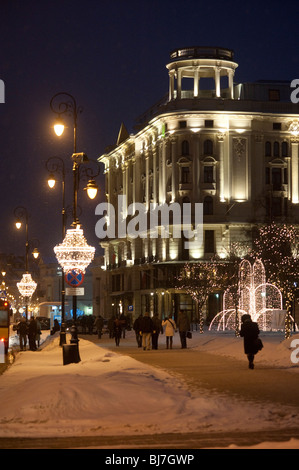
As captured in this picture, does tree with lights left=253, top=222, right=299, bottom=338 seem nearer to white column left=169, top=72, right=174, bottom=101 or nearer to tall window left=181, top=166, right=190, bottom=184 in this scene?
tall window left=181, top=166, right=190, bottom=184

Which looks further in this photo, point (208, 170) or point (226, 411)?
point (208, 170)

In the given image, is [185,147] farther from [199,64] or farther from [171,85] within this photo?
[199,64]

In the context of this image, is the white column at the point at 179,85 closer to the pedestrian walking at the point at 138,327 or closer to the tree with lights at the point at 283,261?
the tree with lights at the point at 283,261

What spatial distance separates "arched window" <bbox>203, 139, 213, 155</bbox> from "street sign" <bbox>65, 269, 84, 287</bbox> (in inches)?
2257

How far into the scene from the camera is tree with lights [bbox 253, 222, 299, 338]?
127 feet

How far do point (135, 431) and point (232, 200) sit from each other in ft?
234

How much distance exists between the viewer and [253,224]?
82.3m

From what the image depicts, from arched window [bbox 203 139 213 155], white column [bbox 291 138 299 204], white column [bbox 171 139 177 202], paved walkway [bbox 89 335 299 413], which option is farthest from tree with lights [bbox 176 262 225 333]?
paved walkway [bbox 89 335 299 413]

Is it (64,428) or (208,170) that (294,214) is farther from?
(64,428)

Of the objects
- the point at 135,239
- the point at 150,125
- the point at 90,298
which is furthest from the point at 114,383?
the point at 90,298

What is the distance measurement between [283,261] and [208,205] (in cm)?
4272

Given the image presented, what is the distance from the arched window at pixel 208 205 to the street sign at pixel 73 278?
56220 mm

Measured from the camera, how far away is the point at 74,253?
96.3 feet

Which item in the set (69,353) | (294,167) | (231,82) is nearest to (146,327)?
(69,353)
